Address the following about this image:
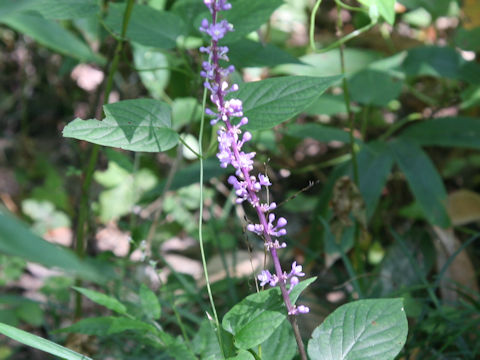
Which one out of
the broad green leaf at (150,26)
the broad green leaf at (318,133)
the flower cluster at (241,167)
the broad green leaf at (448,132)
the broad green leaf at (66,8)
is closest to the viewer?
the flower cluster at (241,167)

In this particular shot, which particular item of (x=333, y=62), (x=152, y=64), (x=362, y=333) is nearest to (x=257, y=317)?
(x=362, y=333)

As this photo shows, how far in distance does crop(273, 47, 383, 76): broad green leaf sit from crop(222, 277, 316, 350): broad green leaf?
1.17 meters

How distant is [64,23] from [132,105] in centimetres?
178

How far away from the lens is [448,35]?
277 cm

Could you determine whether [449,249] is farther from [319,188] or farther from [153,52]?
[153,52]

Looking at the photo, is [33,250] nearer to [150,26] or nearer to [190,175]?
[150,26]

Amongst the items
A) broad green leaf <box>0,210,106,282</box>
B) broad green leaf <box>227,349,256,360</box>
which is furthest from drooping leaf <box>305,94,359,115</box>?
broad green leaf <box>0,210,106,282</box>

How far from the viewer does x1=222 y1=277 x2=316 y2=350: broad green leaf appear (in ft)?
2.74

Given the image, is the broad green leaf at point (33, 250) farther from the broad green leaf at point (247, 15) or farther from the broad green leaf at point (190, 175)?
the broad green leaf at point (190, 175)

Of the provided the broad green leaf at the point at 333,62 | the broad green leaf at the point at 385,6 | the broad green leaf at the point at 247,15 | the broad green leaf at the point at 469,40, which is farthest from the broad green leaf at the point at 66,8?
the broad green leaf at the point at 469,40

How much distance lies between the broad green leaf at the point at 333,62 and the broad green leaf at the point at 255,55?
1.82 ft

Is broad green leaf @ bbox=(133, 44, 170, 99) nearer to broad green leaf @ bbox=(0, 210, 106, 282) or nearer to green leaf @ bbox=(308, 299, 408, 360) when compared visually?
green leaf @ bbox=(308, 299, 408, 360)

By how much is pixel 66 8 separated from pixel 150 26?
0.80 ft

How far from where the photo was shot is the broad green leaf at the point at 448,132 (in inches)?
68.3
